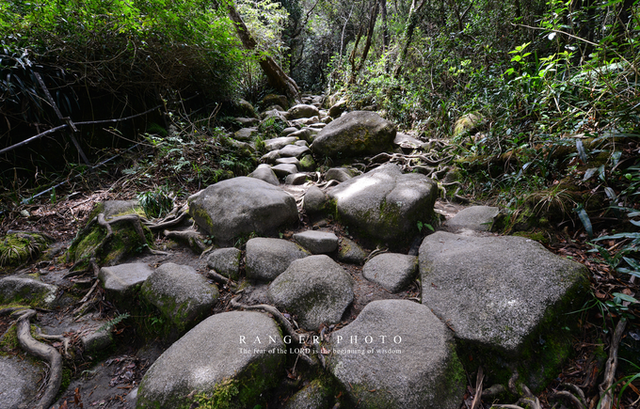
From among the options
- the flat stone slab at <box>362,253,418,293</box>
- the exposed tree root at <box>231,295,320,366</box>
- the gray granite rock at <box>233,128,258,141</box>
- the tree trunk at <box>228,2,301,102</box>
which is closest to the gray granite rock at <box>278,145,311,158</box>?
the gray granite rock at <box>233,128,258,141</box>

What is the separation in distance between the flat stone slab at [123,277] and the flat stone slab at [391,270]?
1944mm

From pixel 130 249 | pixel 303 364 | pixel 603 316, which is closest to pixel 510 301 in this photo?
pixel 603 316

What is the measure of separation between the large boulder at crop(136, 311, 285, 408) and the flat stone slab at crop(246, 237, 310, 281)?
0.52 metres

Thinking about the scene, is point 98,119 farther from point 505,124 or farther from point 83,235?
point 505,124

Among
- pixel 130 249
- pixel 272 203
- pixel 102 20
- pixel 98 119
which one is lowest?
pixel 130 249

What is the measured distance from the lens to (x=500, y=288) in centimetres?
169

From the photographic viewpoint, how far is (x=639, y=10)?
2348 millimetres

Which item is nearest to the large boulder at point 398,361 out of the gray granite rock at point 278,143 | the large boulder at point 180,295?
the large boulder at point 180,295

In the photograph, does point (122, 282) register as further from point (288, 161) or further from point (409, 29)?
point (409, 29)

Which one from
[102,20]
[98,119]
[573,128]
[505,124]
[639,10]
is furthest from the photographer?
[98,119]

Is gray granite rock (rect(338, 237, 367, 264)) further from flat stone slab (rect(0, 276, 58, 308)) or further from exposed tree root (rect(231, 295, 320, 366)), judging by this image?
flat stone slab (rect(0, 276, 58, 308))

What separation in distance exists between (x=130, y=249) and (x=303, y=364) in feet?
7.12

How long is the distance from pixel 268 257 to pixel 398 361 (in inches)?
50.8

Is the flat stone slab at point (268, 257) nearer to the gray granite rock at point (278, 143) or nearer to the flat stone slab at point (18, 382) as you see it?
the flat stone slab at point (18, 382)
